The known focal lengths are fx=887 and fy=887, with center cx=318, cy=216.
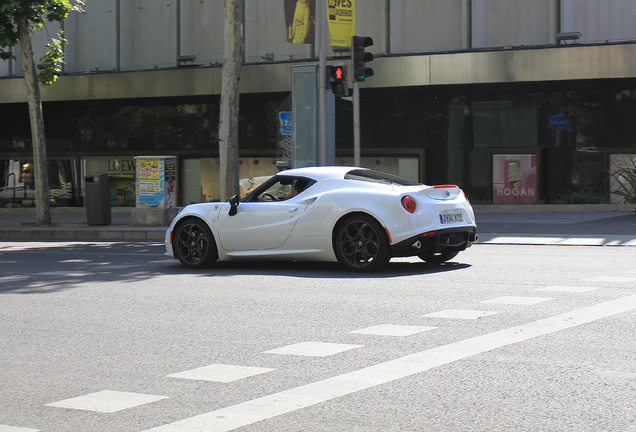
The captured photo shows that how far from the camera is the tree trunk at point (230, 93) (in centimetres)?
2077

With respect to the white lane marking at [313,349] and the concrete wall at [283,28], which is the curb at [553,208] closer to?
the concrete wall at [283,28]

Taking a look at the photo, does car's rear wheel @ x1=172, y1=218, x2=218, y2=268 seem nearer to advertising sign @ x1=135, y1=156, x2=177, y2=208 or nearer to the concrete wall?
advertising sign @ x1=135, y1=156, x2=177, y2=208

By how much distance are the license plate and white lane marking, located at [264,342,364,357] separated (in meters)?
4.55

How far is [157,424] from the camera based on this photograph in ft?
14.5

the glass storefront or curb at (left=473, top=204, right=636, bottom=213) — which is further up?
the glass storefront

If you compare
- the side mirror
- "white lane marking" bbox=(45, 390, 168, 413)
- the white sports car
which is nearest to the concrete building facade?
the white sports car

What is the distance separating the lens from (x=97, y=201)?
70.7 feet

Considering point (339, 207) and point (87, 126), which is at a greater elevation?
point (87, 126)

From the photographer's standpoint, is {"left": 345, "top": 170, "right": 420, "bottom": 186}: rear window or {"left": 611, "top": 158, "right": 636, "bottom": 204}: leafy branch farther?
{"left": 611, "top": 158, "right": 636, "bottom": 204}: leafy branch

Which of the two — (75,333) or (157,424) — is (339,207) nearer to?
(75,333)

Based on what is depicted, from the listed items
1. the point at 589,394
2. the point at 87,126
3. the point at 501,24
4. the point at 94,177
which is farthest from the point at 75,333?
the point at 87,126

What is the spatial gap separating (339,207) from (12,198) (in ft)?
76.1

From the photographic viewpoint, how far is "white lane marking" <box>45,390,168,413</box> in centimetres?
479

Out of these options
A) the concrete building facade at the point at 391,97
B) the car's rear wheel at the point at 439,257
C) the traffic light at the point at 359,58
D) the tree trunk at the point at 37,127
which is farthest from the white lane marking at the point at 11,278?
the tree trunk at the point at 37,127
